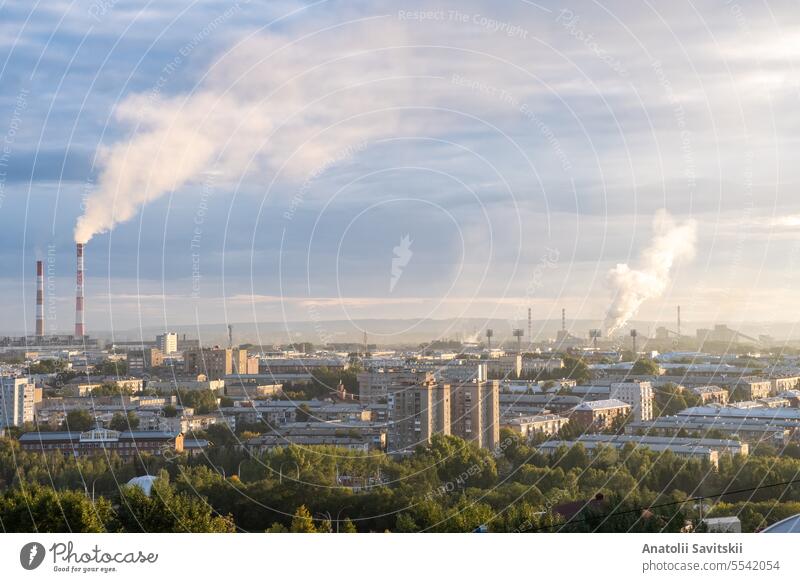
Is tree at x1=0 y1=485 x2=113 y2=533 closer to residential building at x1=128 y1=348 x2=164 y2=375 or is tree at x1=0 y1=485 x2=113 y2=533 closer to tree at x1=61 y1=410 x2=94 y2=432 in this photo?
tree at x1=61 y1=410 x2=94 y2=432

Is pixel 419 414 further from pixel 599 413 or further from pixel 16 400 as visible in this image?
pixel 16 400

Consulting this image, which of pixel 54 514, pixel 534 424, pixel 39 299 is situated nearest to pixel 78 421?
pixel 39 299

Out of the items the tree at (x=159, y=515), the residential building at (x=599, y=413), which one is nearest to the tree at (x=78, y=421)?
the residential building at (x=599, y=413)

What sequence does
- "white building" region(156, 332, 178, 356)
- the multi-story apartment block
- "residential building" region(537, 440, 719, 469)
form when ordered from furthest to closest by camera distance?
"white building" region(156, 332, 178, 356) < the multi-story apartment block < "residential building" region(537, 440, 719, 469)

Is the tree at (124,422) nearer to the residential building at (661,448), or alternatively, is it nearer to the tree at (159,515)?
the residential building at (661,448)

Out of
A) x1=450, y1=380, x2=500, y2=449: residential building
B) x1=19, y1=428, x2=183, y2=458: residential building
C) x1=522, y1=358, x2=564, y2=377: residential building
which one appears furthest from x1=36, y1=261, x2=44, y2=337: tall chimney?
x1=522, y1=358, x2=564, y2=377: residential building
